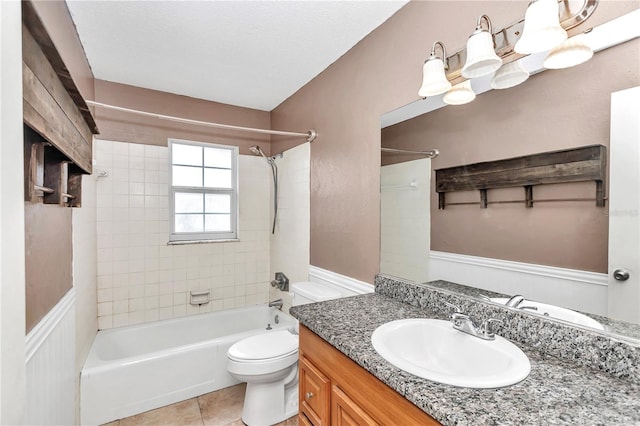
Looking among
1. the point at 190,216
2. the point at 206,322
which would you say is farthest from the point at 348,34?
the point at 206,322

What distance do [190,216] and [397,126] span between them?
7.24ft

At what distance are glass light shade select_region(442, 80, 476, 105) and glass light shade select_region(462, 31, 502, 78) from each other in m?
0.14

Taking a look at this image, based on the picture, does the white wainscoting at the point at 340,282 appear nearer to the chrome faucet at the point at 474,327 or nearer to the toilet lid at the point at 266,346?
the toilet lid at the point at 266,346

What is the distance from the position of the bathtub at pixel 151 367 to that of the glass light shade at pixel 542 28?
229cm

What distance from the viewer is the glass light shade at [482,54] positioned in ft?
3.64

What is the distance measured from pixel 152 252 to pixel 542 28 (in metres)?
2.98

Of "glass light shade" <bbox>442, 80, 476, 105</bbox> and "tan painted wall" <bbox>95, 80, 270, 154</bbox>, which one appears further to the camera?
"tan painted wall" <bbox>95, 80, 270, 154</bbox>

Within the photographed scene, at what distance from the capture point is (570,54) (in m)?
0.99

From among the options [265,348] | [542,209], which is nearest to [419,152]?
[542,209]

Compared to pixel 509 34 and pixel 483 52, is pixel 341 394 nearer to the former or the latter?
pixel 483 52

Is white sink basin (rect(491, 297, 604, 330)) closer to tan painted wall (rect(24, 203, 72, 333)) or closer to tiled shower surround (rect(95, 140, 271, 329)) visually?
tan painted wall (rect(24, 203, 72, 333))

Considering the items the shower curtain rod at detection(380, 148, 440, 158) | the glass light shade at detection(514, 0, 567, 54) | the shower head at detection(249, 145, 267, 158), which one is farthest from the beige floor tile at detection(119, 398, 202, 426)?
the glass light shade at detection(514, 0, 567, 54)

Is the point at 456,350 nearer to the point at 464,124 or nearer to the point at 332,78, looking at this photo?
the point at 464,124

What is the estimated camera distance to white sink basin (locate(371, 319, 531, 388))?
0.81m
